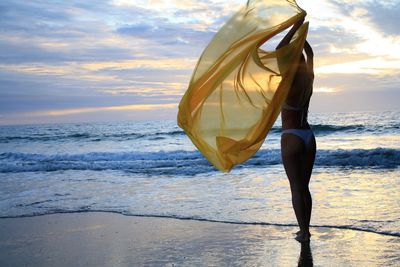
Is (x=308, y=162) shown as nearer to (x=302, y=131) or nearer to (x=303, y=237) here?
(x=302, y=131)

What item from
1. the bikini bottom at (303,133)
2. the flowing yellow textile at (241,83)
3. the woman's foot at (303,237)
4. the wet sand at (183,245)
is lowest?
the wet sand at (183,245)

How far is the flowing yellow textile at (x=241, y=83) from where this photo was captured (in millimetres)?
4273

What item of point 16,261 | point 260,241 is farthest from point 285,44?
point 16,261

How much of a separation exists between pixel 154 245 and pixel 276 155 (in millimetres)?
11559

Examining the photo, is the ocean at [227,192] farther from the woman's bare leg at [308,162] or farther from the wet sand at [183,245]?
the woman's bare leg at [308,162]

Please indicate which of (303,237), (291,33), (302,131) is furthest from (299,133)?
(303,237)

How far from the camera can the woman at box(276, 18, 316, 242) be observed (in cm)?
433

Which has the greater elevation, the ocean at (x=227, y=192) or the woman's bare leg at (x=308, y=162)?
the woman's bare leg at (x=308, y=162)

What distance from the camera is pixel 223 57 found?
14.1 ft

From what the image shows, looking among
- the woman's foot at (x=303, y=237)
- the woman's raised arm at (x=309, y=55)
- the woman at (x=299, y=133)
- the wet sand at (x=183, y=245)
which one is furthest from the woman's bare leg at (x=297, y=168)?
the woman's raised arm at (x=309, y=55)

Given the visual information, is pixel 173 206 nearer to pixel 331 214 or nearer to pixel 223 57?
pixel 331 214

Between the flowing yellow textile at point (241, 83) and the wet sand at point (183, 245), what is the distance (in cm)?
95

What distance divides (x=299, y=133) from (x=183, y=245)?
1.73 m

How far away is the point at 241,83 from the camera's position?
4.43 metres
